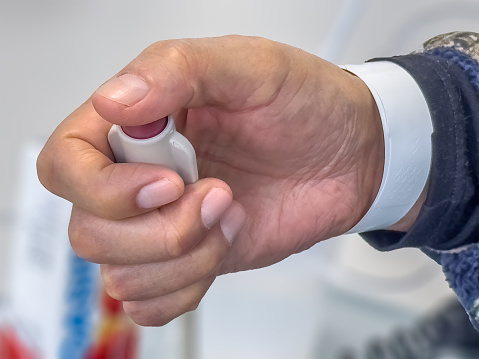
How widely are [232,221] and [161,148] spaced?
0.31ft

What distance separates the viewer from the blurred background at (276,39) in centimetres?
96

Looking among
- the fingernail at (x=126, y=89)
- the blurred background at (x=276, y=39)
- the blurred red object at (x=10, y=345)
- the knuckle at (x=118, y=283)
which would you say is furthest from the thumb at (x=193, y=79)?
the blurred red object at (x=10, y=345)

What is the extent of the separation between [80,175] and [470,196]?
31 centimetres

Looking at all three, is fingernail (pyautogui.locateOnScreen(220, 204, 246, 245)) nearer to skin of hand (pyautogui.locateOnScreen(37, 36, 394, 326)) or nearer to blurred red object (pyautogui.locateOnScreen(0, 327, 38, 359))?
skin of hand (pyautogui.locateOnScreen(37, 36, 394, 326))

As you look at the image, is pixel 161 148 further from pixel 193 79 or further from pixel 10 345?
pixel 10 345

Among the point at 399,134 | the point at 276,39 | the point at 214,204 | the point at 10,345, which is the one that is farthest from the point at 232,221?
the point at 10,345

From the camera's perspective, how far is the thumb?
14.0 inches

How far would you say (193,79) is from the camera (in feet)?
1.27

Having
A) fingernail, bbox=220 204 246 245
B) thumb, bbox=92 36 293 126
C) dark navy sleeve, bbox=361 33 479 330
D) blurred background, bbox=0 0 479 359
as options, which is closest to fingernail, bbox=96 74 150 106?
thumb, bbox=92 36 293 126

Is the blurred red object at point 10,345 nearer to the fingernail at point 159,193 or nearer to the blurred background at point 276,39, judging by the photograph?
the blurred background at point 276,39

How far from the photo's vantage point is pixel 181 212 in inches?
15.5

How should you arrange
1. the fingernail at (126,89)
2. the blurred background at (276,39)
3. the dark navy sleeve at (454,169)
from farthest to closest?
the blurred background at (276,39) < the dark navy sleeve at (454,169) < the fingernail at (126,89)

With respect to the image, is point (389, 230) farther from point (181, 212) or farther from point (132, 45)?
point (132, 45)

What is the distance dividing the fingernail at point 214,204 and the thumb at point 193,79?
6cm
